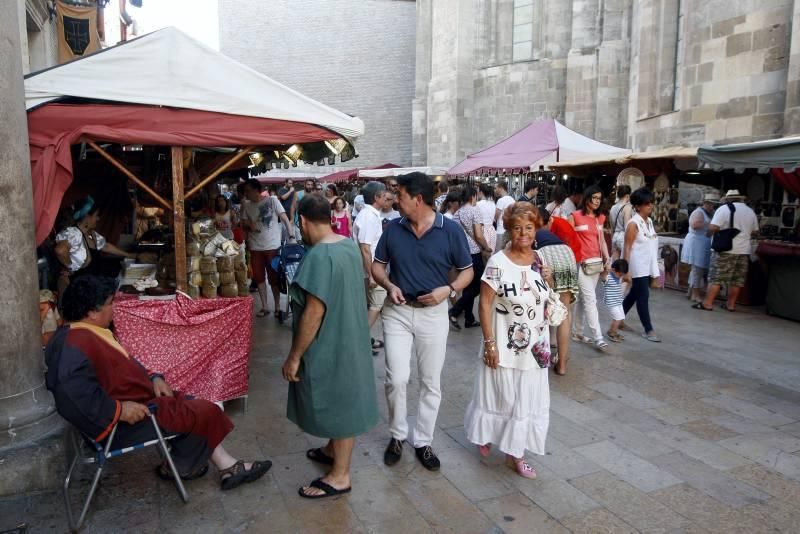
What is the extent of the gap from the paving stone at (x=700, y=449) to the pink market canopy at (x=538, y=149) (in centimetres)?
842

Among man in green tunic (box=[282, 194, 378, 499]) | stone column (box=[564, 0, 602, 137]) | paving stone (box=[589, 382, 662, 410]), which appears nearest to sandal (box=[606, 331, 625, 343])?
paving stone (box=[589, 382, 662, 410])

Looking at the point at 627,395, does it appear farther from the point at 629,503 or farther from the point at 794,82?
Answer: the point at 794,82

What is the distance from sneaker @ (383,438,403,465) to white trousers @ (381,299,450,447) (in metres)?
0.17

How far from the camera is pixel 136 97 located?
15.4ft

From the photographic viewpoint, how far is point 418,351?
12.9 feet

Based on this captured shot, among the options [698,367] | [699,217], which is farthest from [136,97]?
[699,217]

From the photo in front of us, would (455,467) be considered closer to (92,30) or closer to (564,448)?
(564,448)

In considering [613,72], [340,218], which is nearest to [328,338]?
[340,218]

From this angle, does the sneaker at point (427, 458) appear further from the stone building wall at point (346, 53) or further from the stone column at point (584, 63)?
the stone building wall at point (346, 53)

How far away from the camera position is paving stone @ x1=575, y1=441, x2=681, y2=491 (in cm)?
378

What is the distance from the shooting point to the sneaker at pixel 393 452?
3938mm

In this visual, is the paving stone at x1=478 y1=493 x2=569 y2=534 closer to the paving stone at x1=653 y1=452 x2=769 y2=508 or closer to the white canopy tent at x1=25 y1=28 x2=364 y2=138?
the paving stone at x1=653 y1=452 x2=769 y2=508

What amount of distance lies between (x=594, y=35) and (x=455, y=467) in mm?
18317

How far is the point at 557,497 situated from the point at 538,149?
400 inches
